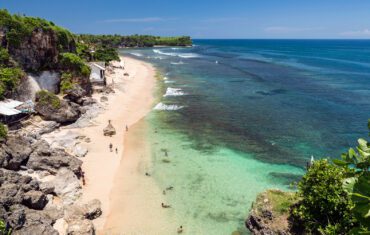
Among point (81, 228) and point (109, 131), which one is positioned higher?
point (109, 131)

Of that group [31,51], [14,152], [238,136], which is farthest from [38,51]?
[238,136]

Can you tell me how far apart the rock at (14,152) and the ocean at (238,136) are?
11248mm

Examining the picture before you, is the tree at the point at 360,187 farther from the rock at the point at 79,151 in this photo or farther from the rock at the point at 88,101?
the rock at the point at 88,101

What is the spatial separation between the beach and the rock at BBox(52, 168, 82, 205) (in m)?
0.65

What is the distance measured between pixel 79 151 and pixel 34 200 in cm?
1005

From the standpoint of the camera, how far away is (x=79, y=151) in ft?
96.6

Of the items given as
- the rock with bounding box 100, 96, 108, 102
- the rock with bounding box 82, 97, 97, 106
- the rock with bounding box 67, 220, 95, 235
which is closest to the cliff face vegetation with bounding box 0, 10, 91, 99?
the rock with bounding box 100, 96, 108, 102

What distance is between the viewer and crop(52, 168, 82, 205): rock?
73.2ft

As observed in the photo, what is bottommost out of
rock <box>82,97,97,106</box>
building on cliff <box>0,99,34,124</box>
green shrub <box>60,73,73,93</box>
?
rock <box>82,97,97,106</box>

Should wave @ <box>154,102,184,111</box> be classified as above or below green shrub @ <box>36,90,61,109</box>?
below

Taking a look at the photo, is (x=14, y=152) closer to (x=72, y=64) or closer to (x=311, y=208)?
(x=72, y=64)

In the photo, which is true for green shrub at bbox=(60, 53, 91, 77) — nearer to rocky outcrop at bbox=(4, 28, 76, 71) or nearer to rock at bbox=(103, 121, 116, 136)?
rocky outcrop at bbox=(4, 28, 76, 71)

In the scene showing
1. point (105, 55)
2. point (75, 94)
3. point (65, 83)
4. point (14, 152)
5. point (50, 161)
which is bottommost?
point (50, 161)

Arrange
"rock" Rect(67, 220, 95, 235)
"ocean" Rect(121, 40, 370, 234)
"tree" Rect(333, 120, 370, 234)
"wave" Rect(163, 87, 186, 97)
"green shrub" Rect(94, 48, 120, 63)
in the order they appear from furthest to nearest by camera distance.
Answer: "green shrub" Rect(94, 48, 120, 63), "wave" Rect(163, 87, 186, 97), "ocean" Rect(121, 40, 370, 234), "rock" Rect(67, 220, 95, 235), "tree" Rect(333, 120, 370, 234)
